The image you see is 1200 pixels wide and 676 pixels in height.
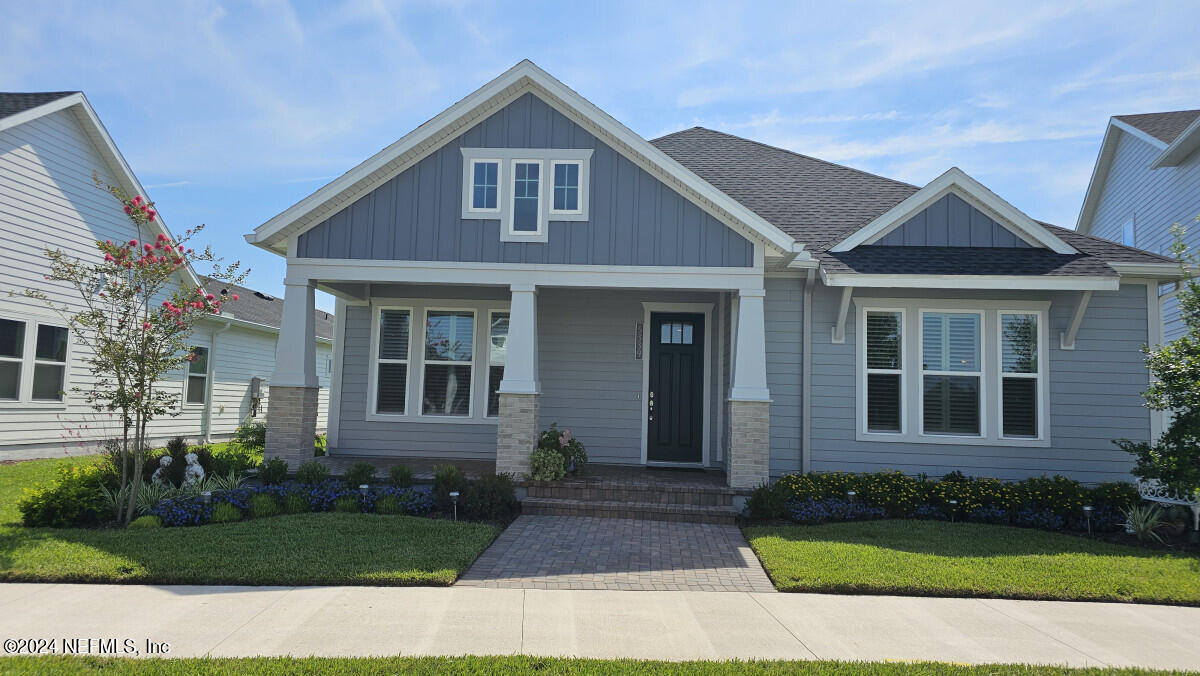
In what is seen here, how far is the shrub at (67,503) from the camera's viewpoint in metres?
7.64

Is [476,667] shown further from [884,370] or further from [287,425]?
[884,370]

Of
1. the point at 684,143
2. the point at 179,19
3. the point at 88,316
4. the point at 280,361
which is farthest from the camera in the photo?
the point at 684,143

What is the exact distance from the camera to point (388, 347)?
39.7 ft

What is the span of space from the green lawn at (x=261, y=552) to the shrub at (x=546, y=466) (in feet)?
5.12

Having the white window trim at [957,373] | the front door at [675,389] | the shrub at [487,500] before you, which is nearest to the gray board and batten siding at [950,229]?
the white window trim at [957,373]

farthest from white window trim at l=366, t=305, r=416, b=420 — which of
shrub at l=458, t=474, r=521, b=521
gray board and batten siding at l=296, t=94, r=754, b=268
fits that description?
shrub at l=458, t=474, r=521, b=521

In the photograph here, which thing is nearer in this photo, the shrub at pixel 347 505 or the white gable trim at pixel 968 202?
the shrub at pixel 347 505

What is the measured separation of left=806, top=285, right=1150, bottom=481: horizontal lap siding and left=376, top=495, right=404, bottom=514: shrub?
5.90m

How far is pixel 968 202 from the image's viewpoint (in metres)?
10.5

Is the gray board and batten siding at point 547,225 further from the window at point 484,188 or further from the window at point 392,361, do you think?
the window at point 392,361

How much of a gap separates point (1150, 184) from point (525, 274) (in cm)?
1569

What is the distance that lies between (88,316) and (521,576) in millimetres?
5857

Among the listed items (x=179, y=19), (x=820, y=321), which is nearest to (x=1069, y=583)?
(x=820, y=321)

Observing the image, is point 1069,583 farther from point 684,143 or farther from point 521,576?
point 684,143
